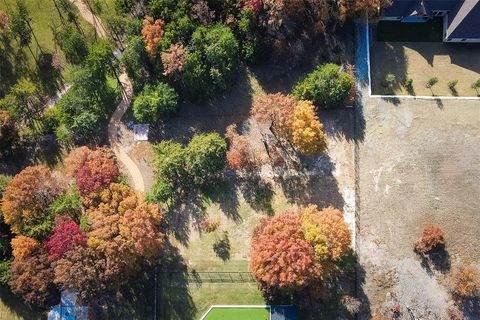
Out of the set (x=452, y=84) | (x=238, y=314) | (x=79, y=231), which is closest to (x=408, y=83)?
(x=452, y=84)

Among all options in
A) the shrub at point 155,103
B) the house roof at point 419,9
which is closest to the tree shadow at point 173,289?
the shrub at point 155,103

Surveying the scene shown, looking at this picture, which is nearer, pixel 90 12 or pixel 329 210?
pixel 329 210

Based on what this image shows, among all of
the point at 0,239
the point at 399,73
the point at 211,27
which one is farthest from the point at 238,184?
the point at 0,239

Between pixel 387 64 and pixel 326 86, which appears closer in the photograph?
pixel 326 86

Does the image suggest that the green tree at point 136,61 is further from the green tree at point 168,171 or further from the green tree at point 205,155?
the green tree at point 205,155

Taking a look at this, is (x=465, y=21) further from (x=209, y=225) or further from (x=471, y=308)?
(x=209, y=225)

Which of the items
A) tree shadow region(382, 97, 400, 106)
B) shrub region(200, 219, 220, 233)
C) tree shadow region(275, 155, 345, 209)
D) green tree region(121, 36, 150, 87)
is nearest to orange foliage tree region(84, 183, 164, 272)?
shrub region(200, 219, 220, 233)

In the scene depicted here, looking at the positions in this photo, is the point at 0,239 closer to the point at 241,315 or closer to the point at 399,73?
the point at 241,315
